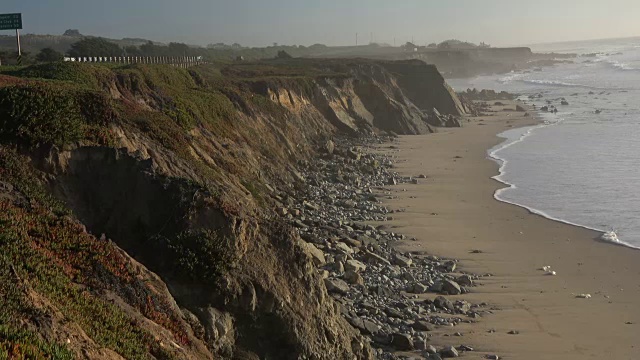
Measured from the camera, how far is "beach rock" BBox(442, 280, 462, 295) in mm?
16328

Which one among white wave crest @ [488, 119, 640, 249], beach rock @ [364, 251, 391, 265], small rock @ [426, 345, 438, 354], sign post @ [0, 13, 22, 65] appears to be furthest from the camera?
sign post @ [0, 13, 22, 65]

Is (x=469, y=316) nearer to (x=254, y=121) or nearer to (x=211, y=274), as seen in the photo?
(x=211, y=274)

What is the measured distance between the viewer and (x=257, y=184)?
23.2 m

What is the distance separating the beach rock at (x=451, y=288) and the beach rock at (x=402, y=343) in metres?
3.57

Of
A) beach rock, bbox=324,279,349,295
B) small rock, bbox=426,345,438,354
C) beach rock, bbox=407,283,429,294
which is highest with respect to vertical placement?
beach rock, bbox=324,279,349,295

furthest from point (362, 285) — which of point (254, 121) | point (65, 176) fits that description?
point (254, 121)

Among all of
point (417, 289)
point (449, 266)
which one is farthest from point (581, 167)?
point (417, 289)

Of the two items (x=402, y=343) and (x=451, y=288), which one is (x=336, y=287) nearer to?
(x=402, y=343)

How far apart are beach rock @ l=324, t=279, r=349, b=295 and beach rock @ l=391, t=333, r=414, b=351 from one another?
2.22 meters

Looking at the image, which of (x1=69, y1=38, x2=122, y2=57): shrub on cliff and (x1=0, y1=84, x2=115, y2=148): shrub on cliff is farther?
(x1=69, y1=38, x2=122, y2=57): shrub on cliff

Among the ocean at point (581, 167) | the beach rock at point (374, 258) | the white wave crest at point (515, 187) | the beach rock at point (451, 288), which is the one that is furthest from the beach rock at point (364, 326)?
the ocean at point (581, 167)

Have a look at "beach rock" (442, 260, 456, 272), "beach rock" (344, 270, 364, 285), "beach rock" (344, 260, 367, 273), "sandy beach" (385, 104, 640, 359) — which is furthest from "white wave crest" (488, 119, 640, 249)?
"beach rock" (344, 270, 364, 285)

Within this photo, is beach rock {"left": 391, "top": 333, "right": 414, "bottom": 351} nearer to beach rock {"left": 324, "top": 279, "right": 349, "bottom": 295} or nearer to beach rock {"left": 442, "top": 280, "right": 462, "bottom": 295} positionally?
beach rock {"left": 324, "top": 279, "right": 349, "bottom": 295}

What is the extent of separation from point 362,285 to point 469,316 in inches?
90.1
